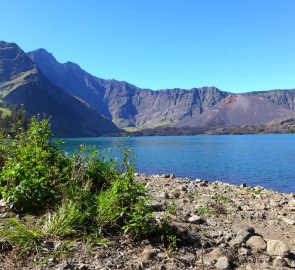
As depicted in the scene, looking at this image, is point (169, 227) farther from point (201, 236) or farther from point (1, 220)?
point (1, 220)

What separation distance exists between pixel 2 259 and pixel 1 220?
76.0 inches

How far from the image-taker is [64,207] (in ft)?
29.5

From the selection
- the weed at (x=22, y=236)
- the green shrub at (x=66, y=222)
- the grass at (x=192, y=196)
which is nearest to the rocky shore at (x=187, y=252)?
the weed at (x=22, y=236)

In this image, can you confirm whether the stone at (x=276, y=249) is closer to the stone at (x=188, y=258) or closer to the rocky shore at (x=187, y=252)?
the rocky shore at (x=187, y=252)

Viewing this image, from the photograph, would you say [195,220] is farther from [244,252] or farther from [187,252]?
[187,252]

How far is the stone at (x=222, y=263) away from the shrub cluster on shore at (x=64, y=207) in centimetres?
109

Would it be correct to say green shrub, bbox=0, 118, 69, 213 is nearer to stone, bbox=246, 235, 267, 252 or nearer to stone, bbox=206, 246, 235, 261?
stone, bbox=206, 246, 235, 261

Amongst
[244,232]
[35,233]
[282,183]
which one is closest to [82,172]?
[35,233]

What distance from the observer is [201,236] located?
9664 millimetres

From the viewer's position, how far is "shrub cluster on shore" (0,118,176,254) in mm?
8352

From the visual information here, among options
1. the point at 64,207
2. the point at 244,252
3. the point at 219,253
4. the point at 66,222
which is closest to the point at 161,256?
the point at 219,253

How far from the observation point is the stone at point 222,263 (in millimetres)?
7852

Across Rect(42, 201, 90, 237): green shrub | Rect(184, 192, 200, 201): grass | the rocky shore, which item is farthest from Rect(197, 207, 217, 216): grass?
Rect(42, 201, 90, 237): green shrub

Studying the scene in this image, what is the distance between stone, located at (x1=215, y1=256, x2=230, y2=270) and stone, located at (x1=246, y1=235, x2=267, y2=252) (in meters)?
1.59
